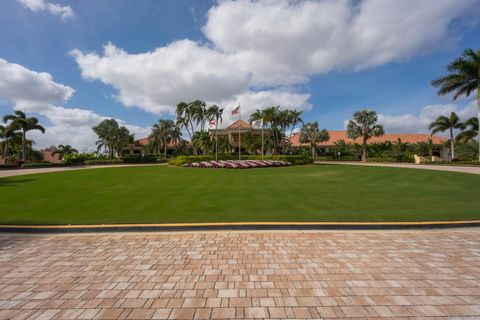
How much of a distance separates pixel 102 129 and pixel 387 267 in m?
59.1

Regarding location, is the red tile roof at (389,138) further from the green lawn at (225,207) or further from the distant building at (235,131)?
the green lawn at (225,207)

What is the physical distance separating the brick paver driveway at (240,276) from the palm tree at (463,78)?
30.7 meters

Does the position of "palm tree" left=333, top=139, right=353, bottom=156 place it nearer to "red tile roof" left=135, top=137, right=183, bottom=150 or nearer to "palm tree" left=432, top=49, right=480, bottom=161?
"palm tree" left=432, top=49, right=480, bottom=161

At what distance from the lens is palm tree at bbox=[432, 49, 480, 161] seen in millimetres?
26306

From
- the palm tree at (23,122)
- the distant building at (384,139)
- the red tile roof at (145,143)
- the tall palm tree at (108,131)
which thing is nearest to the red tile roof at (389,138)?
the distant building at (384,139)

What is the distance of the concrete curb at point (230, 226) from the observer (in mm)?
6129

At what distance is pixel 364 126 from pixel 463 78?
66.6 ft

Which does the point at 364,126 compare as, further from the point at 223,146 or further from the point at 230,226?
the point at 230,226

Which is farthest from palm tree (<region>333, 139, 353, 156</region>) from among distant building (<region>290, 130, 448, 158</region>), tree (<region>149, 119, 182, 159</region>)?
tree (<region>149, 119, 182, 159</region>)

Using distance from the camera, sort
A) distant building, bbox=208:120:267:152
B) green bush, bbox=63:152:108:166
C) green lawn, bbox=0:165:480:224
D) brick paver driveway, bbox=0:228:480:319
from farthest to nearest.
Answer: distant building, bbox=208:120:267:152, green bush, bbox=63:152:108:166, green lawn, bbox=0:165:480:224, brick paver driveway, bbox=0:228:480:319

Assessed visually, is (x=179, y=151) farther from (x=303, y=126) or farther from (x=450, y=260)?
(x=450, y=260)

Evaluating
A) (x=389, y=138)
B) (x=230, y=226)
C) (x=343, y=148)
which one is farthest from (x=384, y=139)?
(x=230, y=226)

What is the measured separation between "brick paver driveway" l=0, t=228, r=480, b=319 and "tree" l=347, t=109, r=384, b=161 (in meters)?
46.1

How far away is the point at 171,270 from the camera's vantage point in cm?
414
